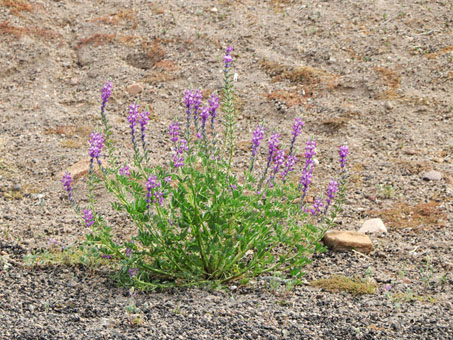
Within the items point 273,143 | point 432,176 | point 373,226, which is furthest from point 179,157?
point 432,176

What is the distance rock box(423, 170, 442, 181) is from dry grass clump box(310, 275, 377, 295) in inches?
87.1

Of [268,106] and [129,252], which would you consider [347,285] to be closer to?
[129,252]

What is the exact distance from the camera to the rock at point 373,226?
19.7ft

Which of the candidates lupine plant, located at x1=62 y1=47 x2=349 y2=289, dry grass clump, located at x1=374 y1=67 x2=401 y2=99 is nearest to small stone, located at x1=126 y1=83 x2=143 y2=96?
dry grass clump, located at x1=374 y1=67 x2=401 y2=99

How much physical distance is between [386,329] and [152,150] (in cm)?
436

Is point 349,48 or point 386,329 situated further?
point 349,48

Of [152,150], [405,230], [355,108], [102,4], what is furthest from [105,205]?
[102,4]

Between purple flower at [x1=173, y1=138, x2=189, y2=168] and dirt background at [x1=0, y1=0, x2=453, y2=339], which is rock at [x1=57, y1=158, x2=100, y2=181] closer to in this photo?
dirt background at [x1=0, y1=0, x2=453, y2=339]

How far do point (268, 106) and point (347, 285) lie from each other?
4202 mm

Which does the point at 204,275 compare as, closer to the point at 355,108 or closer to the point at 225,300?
the point at 225,300

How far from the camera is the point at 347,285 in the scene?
4.95 meters

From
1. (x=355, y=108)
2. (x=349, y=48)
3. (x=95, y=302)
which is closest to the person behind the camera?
(x=95, y=302)

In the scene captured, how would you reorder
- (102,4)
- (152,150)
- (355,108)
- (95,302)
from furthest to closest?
1. (102,4)
2. (355,108)
3. (152,150)
4. (95,302)

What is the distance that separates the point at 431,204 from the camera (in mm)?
6359
